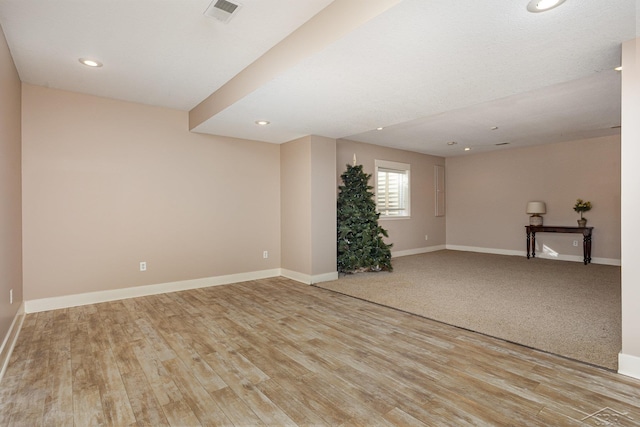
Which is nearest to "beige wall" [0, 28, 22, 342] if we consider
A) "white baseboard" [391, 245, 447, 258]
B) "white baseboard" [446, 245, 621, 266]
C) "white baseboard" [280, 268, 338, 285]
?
"white baseboard" [280, 268, 338, 285]

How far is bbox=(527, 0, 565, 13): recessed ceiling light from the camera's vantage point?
1.77 metres

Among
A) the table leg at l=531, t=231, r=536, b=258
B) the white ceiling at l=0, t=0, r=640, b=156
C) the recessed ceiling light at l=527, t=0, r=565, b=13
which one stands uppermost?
the white ceiling at l=0, t=0, r=640, b=156

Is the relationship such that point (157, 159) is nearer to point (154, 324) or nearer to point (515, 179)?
point (154, 324)

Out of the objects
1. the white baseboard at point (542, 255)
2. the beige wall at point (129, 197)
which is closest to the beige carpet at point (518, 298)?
the white baseboard at point (542, 255)

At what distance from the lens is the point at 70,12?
7.55ft

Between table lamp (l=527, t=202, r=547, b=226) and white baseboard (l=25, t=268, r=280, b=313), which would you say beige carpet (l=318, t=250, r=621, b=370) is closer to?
table lamp (l=527, t=202, r=547, b=226)

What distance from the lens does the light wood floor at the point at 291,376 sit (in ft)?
5.78

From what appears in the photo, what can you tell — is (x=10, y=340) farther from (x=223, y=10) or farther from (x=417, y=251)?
(x=417, y=251)

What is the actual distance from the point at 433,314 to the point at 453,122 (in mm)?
3140

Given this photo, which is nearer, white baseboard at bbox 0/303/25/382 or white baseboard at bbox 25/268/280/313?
white baseboard at bbox 0/303/25/382

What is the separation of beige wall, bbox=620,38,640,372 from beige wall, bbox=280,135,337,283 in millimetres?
3550

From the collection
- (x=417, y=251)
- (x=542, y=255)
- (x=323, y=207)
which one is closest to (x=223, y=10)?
(x=323, y=207)

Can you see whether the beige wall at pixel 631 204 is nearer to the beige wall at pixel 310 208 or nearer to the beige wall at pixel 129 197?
the beige wall at pixel 310 208

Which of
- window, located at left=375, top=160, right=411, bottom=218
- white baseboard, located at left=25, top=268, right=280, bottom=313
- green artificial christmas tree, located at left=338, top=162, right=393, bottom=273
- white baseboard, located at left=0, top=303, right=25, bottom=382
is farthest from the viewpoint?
window, located at left=375, top=160, right=411, bottom=218
